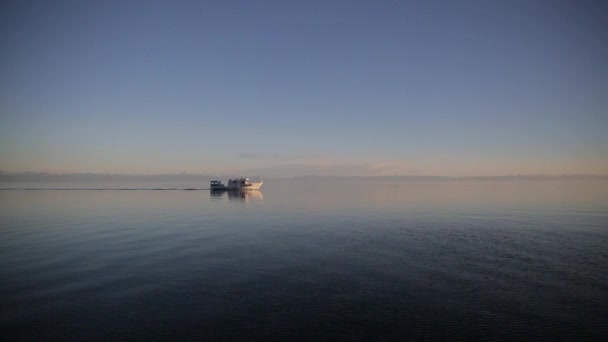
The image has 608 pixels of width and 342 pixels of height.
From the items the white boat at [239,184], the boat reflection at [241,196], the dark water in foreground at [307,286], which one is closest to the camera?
the dark water in foreground at [307,286]

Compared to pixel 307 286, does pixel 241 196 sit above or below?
above

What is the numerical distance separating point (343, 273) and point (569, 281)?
613 inches

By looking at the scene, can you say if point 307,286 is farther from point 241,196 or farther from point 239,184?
point 239,184

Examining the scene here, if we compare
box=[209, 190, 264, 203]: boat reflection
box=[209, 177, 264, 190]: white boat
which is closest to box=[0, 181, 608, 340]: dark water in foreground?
box=[209, 190, 264, 203]: boat reflection

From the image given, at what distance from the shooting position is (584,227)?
41.8 m

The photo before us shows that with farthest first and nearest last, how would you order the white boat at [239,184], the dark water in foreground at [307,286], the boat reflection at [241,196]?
the white boat at [239,184], the boat reflection at [241,196], the dark water in foreground at [307,286]

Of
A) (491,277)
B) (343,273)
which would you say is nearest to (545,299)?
(491,277)

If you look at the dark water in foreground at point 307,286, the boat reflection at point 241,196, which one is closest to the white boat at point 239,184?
the boat reflection at point 241,196

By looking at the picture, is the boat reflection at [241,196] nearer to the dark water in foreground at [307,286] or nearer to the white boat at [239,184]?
the white boat at [239,184]

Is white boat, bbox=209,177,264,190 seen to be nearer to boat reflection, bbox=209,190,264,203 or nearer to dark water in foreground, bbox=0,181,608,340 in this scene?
boat reflection, bbox=209,190,264,203

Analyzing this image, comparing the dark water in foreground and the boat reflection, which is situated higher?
the boat reflection

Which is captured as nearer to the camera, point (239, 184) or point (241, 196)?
point (241, 196)

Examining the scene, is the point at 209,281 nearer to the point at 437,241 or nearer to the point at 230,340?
the point at 230,340

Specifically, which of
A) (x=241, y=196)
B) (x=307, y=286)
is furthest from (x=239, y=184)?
(x=307, y=286)
